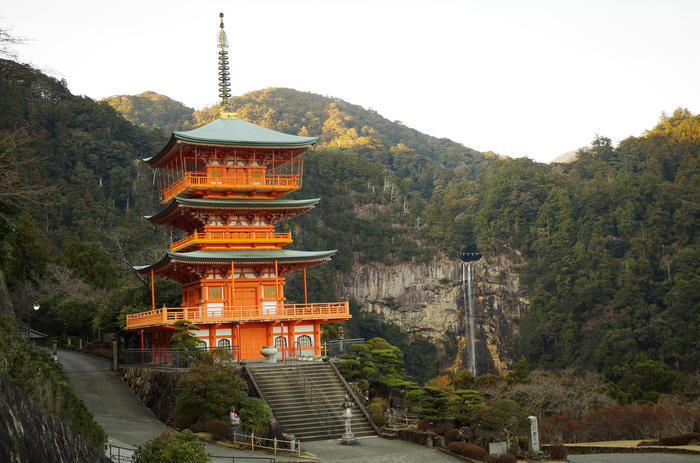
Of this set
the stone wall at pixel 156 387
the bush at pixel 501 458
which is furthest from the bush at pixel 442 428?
the stone wall at pixel 156 387

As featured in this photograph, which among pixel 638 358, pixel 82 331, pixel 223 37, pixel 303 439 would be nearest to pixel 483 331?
pixel 638 358

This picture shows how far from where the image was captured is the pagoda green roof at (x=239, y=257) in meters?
29.6

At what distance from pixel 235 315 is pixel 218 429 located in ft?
29.6

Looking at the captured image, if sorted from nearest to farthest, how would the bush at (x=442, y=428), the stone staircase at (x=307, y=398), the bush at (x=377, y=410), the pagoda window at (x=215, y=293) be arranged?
the bush at (x=442, y=428), the stone staircase at (x=307, y=398), the bush at (x=377, y=410), the pagoda window at (x=215, y=293)

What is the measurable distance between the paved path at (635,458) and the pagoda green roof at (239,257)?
44.9ft

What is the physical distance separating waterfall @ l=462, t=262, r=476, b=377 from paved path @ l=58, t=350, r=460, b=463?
5303cm

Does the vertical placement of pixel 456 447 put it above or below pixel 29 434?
below

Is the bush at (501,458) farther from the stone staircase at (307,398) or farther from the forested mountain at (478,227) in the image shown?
the forested mountain at (478,227)

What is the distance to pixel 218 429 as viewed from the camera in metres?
22.1

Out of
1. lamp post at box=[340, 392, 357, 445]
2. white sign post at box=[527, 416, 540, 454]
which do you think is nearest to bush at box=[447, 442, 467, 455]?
white sign post at box=[527, 416, 540, 454]

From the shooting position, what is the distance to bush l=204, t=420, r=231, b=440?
72.2 feet

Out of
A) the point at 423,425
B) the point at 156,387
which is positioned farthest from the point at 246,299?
the point at 423,425

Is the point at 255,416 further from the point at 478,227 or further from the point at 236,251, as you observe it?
the point at 478,227

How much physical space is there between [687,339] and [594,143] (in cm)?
3998
